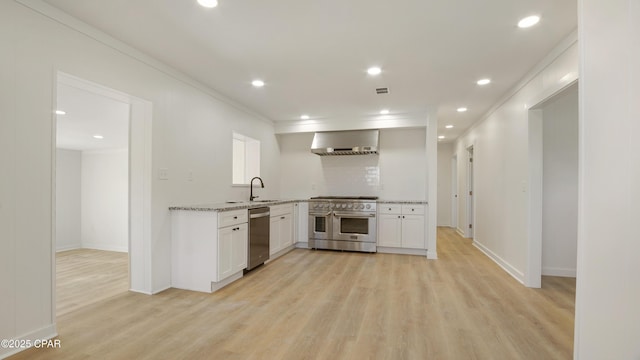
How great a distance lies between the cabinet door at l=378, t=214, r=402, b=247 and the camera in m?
4.93

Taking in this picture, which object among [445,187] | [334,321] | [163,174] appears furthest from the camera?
[445,187]

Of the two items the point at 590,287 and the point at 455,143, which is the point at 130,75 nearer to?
the point at 590,287

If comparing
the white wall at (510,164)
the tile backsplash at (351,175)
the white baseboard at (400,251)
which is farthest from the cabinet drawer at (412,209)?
the white wall at (510,164)

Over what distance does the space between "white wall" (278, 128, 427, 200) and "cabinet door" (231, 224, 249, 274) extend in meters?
2.53

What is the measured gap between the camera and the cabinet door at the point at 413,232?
15.8 ft

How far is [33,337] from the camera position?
199cm

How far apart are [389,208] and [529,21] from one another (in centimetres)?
331

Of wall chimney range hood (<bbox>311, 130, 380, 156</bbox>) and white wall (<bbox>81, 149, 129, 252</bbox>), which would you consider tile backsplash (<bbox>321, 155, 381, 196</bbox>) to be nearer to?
wall chimney range hood (<bbox>311, 130, 380, 156</bbox>)

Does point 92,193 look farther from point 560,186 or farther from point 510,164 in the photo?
point 560,186

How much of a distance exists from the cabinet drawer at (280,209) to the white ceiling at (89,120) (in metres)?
2.38

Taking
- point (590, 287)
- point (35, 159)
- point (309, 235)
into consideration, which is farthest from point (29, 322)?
point (309, 235)

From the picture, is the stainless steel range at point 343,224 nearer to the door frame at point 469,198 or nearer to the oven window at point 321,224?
the oven window at point 321,224

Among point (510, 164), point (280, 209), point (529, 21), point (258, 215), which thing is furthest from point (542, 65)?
point (280, 209)

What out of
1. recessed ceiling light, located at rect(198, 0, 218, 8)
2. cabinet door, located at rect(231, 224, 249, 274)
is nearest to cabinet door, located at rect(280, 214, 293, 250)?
cabinet door, located at rect(231, 224, 249, 274)
